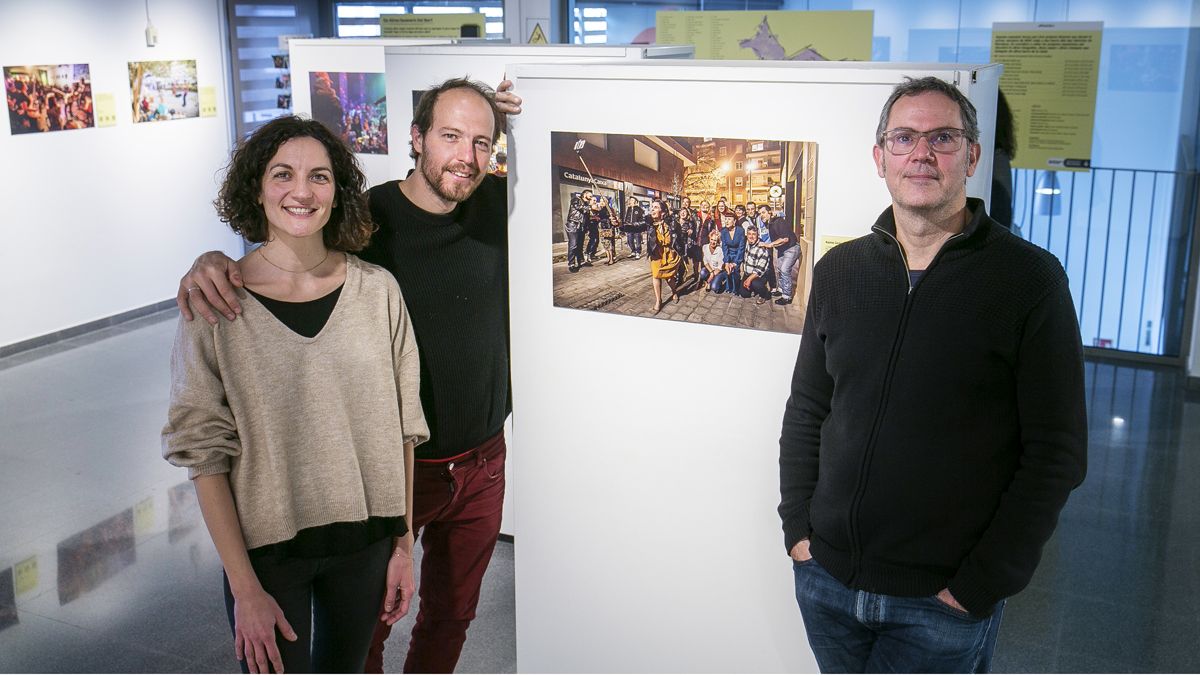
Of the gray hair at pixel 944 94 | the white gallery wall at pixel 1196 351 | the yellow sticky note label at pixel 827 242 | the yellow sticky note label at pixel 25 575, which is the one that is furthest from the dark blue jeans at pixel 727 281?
the white gallery wall at pixel 1196 351

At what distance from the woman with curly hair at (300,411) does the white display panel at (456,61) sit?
153 cm

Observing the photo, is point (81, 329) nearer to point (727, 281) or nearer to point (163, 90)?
point (163, 90)

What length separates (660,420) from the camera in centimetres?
255

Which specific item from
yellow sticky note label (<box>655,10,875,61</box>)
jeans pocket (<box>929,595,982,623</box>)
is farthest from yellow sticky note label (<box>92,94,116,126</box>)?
jeans pocket (<box>929,595,982,623</box>)

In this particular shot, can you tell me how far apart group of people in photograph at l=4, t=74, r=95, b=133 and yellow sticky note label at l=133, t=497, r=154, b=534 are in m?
3.41

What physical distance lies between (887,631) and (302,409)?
3.80ft

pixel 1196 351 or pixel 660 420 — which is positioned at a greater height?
pixel 660 420

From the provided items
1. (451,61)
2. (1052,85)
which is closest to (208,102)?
(451,61)

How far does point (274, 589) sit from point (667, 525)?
91 centimetres

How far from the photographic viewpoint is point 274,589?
2.14 metres

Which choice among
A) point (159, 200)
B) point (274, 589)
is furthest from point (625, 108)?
point (159, 200)

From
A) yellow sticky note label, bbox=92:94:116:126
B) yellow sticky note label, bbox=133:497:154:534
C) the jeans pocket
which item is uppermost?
yellow sticky note label, bbox=92:94:116:126

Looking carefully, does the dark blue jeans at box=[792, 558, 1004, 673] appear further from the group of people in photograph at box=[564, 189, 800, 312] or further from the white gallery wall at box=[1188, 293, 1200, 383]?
the white gallery wall at box=[1188, 293, 1200, 383]

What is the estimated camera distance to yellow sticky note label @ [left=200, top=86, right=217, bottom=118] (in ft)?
28.2
